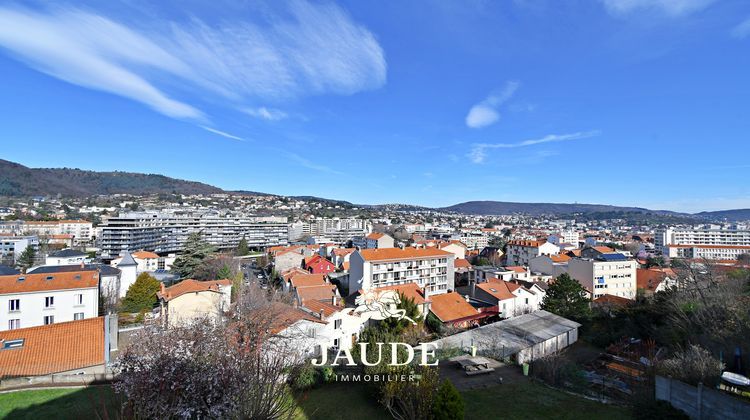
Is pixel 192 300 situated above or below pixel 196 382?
below

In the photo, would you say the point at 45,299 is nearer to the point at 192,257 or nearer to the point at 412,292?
the point at 192,257

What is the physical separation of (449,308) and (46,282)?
94.4 ft

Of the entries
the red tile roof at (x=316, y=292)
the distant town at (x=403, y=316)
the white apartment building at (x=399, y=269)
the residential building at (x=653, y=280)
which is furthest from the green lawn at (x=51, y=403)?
the residential building at (x=653, y=280)

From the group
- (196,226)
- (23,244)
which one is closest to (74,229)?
(23,244)

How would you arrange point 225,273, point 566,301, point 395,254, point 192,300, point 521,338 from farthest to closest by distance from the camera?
point 225,273, point 395,254, point 566,301, point 192,300, point 521,338

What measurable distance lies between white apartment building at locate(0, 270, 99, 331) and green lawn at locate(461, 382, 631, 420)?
25976mm

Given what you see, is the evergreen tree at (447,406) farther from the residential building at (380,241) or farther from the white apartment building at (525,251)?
the residential building at (380,241)

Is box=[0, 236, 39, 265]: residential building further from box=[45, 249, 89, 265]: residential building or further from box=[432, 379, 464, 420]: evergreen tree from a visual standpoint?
box=[432, 379, 464, 420]: evergreen tree

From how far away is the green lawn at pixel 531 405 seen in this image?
38.1ft

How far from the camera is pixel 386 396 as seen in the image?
10.9m

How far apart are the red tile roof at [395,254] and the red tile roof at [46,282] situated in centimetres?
2246

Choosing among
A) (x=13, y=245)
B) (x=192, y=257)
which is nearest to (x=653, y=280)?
(x=192, y=257)

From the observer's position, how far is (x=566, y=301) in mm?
28672

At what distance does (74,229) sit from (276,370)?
107 meters
